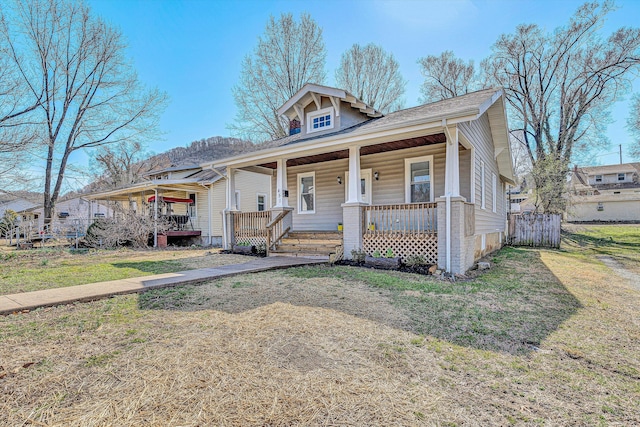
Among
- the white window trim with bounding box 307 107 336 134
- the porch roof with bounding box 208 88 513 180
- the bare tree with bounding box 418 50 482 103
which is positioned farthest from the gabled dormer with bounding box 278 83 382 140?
the bare tree with bounding box 418 50 482 103

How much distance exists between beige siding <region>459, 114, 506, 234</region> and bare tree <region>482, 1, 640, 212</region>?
27.4ft

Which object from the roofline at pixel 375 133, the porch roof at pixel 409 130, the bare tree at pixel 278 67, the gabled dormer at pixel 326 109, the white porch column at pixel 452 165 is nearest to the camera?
the roofline at pixel 375 133

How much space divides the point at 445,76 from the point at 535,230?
15.4 meters

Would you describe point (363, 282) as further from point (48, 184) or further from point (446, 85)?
point (446, 85)

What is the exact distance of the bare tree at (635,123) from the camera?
19016 mm

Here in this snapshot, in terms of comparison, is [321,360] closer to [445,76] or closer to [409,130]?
[409,130]

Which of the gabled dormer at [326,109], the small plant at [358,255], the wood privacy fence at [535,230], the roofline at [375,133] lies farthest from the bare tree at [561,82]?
the small plant at [358,255]

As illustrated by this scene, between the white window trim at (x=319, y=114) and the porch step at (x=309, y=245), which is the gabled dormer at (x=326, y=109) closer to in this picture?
the white window trim at (x=319, y=114)

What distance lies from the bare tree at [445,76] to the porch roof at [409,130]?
14011mm

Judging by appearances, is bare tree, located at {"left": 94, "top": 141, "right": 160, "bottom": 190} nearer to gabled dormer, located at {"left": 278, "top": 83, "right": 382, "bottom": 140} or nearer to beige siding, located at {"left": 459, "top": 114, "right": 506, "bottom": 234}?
gabled dormer, located at {"left": 278, "top": 83, "right": 382, "bottom": 140}

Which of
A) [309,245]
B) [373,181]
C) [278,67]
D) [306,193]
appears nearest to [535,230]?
[373,181]

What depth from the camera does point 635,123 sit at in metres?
19.1

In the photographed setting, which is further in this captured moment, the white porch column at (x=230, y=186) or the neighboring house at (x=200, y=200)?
the neighboring house at (x=200, y=200)

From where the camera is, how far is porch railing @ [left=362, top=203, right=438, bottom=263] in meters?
7.38
